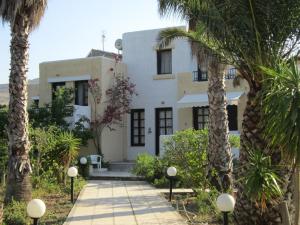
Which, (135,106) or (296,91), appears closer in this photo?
(296,91)

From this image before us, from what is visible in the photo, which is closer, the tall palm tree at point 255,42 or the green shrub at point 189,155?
the tall palm tree at point 255,42

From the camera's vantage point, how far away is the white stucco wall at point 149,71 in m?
27.2

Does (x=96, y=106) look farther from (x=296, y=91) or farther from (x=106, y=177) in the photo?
(x=296, y=91)

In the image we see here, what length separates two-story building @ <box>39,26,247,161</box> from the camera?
26.6 metres

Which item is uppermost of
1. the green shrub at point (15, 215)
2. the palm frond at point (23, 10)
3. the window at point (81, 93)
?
the palm frond at point (23, 10)

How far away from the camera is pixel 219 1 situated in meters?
9.94

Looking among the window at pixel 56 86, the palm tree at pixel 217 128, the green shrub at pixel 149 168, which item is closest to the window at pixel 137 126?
the window at pixel 56 86

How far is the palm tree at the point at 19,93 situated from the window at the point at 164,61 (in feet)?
45.7

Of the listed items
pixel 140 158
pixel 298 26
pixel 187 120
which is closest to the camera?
pixel 298 26

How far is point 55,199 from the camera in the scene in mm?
15273

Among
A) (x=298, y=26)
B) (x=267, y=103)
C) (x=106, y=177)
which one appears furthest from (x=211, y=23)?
(x=106, y=177)

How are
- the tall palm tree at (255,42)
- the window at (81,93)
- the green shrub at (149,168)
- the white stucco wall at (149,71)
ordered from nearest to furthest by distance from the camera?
the tall palm tree at (255,42) < the green shrub at (149,168) < the white stucco wall at (149,71) < the window at (81,93)

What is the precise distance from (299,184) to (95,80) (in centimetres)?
1897

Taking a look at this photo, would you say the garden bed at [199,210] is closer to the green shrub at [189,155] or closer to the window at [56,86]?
the green shrub at [189,155]
